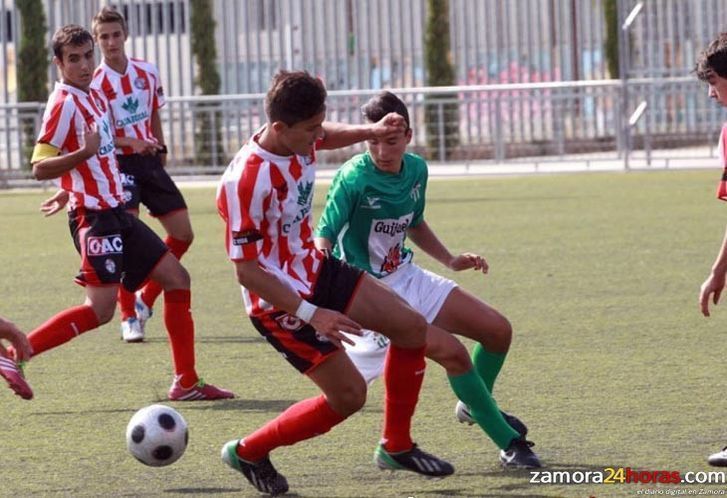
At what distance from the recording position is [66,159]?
704cm

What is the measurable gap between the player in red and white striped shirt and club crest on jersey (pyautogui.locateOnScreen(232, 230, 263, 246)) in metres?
2.15

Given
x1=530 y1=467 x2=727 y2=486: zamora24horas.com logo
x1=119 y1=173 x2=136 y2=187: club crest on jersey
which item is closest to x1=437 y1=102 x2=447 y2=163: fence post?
x1=119 y1=173 x2=136 y2=187: club crest on jersey

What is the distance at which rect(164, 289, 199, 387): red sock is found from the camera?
23.5ft

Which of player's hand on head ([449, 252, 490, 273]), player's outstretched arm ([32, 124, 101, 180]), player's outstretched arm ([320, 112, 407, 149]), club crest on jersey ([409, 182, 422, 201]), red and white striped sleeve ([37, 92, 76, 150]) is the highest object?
red and white striped sleeve ([37, 92, 76, 150])

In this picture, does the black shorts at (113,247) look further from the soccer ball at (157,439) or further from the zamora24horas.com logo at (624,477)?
the zamora24horas.com logo at (624,477)

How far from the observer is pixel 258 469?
17.5 ft

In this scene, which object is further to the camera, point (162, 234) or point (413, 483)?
point (162, 234)

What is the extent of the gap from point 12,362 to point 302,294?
0.96 meters

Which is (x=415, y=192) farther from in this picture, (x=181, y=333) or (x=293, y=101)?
(x=181, y=333)

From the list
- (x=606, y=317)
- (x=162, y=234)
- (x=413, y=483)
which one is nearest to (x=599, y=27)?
(x=162, y=234)

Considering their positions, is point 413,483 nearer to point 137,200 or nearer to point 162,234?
point 137,200

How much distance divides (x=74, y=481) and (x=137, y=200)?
11.3ft

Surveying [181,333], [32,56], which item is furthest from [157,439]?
[32,56]

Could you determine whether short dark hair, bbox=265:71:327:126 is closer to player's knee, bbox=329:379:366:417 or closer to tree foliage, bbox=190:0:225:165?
player's knee, bbox=329:379:366:417
